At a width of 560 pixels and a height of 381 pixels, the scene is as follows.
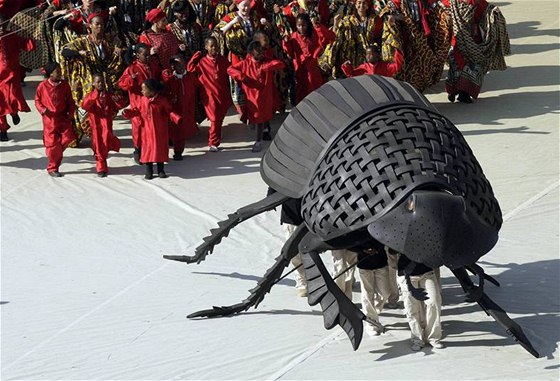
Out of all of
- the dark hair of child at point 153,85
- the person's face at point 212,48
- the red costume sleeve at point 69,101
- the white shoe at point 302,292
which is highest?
the person's face at point 212,48

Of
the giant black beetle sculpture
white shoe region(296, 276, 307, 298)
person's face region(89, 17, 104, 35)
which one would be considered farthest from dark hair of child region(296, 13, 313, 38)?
the giant black beetle sculpture

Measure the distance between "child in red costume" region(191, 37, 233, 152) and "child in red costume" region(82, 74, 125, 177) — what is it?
1.11 metres

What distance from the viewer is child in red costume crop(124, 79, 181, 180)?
459 inches

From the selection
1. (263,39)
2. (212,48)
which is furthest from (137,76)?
(263,39)

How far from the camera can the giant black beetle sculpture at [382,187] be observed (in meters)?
6.95

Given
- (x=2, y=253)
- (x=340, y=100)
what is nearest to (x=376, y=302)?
(x=340, y=100)

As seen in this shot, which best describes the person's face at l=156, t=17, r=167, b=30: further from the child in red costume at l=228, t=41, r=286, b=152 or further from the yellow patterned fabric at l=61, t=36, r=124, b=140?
the child in red costume at l=228, t=41, r=286, b=152

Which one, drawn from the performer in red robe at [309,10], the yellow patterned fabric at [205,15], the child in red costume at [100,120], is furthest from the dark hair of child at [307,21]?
the child in red costume at [100,120]

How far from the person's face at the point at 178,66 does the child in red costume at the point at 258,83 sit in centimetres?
43

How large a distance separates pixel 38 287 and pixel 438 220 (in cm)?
359

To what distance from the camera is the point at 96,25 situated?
40.3 ft

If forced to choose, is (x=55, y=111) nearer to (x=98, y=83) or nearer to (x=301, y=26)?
(x=98, y=83)

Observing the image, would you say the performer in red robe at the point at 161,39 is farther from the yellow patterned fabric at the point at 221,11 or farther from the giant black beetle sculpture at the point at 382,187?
the giant black beetle sculpture at the point at 382,187

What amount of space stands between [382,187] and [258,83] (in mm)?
5645
